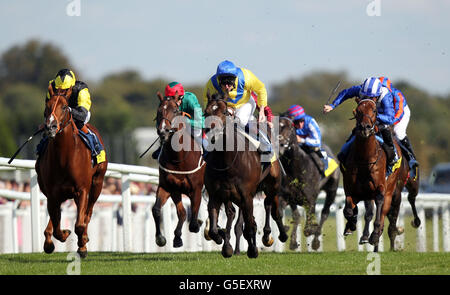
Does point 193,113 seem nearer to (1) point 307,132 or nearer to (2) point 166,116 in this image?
(2) point 166,116

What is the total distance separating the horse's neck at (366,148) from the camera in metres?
9.80

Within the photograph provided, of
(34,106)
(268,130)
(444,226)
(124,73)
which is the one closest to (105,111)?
(34,106)

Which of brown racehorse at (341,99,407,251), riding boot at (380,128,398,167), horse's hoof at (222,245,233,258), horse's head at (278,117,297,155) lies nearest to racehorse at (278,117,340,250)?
horse's head at (278,117,297,155)

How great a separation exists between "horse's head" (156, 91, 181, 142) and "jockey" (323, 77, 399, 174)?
194cm

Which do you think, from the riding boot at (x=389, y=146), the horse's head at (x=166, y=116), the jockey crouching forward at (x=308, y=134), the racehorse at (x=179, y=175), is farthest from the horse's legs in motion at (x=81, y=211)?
the jockey crouching forward at (x=308, y=134)

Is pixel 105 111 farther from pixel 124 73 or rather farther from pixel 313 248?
pixel 313 248

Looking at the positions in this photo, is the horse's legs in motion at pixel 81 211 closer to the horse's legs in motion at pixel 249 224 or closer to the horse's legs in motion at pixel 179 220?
the horse's legs in motion at pixel 179 220

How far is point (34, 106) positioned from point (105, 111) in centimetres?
523

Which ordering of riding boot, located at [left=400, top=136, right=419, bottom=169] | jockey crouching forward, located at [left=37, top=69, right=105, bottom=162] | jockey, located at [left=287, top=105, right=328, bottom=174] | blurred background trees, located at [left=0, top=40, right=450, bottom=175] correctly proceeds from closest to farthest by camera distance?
1. jockey crouching forward, located at [left=37, top=69, right=105, bottom=162]
2. riding boot, located at [left=400, top=136, right=419, bottom=169]
3. jockey, located at [left=287, top=105, right=328, bottom=174]
4. blurred background trees, located at [left=0, top=40, right=450, bottom=175]

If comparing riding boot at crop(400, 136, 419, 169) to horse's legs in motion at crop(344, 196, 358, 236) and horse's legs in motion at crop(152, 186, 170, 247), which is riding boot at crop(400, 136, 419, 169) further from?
horse's legs in motion at crop(152, 186, 170, 247)

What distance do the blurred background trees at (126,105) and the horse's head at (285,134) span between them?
2190 centimetres

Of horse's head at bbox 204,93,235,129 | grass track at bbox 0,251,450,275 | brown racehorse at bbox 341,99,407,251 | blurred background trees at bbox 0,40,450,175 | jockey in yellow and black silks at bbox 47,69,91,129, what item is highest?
blurred background trees at bbox 0,40,450,175

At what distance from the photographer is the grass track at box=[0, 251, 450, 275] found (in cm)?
786

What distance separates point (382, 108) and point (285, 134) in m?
1.89
